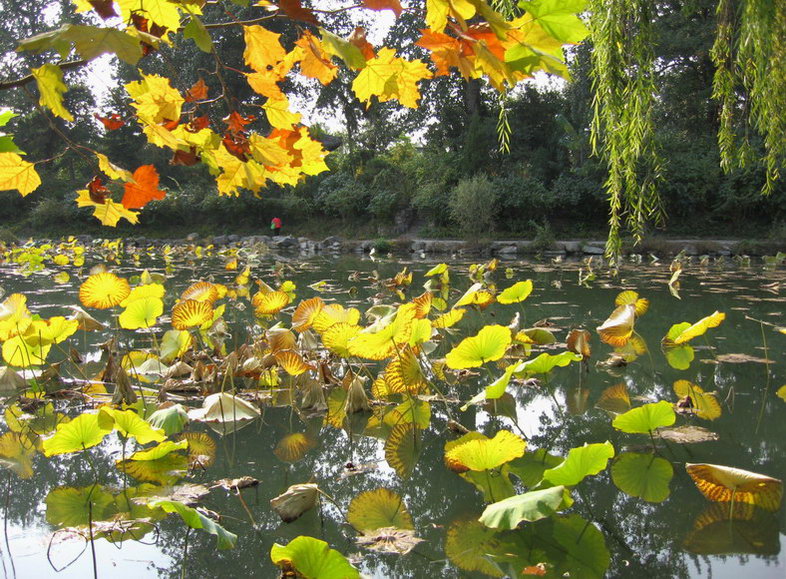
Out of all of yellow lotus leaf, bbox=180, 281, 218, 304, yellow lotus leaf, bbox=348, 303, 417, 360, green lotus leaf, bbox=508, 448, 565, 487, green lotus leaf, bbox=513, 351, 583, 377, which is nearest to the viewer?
green lotus leaf, bbox=508, 448, 565, 487

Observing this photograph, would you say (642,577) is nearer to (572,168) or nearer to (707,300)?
(707,300)

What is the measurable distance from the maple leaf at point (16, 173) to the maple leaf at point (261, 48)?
0.36 m

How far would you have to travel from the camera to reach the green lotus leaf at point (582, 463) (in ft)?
2.81

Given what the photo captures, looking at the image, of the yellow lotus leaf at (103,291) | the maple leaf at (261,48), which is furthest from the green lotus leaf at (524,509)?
the yellow lotus leaf at (103,291)

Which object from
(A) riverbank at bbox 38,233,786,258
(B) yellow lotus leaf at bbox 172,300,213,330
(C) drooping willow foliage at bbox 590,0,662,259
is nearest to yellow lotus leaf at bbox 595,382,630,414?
(C) drooping willow foliage at bbox 590,0,662,259

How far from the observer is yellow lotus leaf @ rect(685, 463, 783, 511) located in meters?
0.94

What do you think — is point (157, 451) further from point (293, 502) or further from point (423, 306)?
point (423, 306)

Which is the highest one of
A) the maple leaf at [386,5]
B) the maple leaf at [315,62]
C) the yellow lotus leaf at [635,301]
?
the maple leaf at [315,62]

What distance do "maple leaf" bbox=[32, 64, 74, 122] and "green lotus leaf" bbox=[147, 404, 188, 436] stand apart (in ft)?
2.50

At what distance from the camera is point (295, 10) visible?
2.36 feet

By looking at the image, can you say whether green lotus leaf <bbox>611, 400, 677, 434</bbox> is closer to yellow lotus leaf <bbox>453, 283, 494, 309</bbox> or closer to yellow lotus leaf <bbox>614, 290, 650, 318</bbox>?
yellow lotus leaf <bbox>453, 283, 494, 309</bbox>

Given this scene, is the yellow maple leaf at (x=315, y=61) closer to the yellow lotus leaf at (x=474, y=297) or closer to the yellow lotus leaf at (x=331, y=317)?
the yellow lotus leaf at (x=331, y=317)

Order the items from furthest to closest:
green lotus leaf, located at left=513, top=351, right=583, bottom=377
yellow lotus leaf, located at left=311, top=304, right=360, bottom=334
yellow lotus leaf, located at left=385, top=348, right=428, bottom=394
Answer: yellow lotus leaf, located at left=311, top=304, right=360, bottom=334, yellow lotus leaf, located at left=385, top=348, right=428, bottom=394, green lotus leaf, located at left=513, top=351, right=583, bottom=377

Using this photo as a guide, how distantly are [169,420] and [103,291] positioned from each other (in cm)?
73
